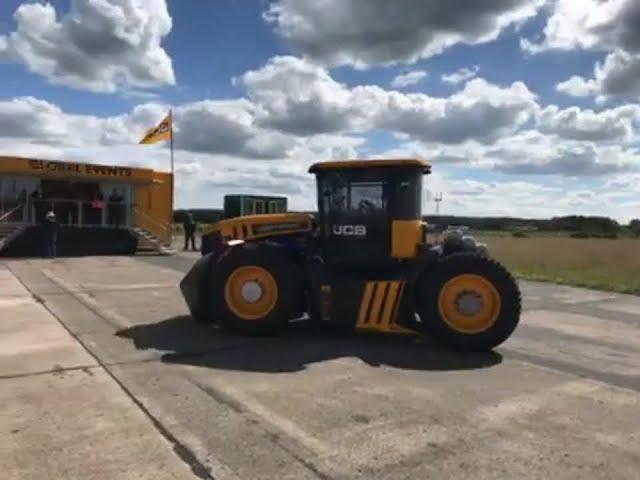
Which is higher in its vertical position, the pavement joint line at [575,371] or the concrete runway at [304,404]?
the pavement joint line at [575,371]

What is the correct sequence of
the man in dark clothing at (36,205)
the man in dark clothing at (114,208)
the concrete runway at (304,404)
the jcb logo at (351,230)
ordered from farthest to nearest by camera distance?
the man in dark clothing at (114,208) → the man in dark clothing at (36,205) → the jcb logo at (351,230) → the concrete runway at (304,404)

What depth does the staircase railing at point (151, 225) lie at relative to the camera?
2841 cm

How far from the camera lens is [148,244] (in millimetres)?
27000

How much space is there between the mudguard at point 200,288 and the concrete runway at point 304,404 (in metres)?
0.26

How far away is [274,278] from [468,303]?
2328 mm

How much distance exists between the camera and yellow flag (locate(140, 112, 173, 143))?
30641mm

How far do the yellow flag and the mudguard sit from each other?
22.2 meters

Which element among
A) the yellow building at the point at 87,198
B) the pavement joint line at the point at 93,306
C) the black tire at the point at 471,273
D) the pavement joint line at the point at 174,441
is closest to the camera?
the pavement joint line at the point at 174,441

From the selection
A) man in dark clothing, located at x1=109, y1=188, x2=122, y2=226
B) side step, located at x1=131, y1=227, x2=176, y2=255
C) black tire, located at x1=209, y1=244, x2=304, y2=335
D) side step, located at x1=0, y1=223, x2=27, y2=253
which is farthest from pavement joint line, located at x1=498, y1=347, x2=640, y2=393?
man in dark clothing, located at x1=109, y1=188, x2=122, y2=226

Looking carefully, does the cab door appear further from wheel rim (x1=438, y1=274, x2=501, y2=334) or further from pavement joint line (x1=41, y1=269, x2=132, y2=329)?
pavement joint line (x1=41, y1=269, x2=132, y2=329)

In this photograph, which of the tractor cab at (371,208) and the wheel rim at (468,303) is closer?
the wheel rim at (468,303)

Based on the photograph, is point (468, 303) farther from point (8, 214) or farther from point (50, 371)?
point (8, 214)

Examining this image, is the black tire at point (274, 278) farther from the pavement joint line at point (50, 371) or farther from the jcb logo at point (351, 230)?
the pavement joint line at point (50, 371)

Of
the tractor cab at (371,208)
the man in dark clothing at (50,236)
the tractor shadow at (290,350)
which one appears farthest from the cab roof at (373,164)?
the man in dark clothing at (50,236)
